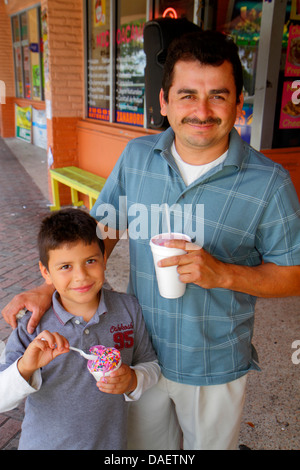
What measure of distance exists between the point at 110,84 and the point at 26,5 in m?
8.15

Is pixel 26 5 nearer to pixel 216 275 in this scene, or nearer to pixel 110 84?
pixel 110 84

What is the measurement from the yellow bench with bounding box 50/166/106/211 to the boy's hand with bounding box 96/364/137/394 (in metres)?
4.24

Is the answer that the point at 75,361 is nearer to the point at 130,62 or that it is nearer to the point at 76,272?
the point at 76,272

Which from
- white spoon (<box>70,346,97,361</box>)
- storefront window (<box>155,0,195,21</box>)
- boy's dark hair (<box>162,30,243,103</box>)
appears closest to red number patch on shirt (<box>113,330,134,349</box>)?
white spoon (<box>70,346,97,361</box>)

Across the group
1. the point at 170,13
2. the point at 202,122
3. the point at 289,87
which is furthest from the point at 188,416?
the point at 170,13

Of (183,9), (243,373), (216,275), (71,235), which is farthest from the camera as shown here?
(183,9)

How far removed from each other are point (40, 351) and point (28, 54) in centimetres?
1415

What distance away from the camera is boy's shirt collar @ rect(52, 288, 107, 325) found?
158 cm

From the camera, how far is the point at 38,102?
1302cm

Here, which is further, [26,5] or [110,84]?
[26,5]

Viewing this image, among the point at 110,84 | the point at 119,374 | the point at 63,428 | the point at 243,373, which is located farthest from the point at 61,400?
the point at 110,84

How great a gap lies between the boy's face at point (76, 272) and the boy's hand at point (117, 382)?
0.29 m

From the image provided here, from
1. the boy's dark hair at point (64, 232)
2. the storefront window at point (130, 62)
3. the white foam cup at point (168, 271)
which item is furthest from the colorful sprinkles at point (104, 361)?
the storefront window at point (130, 62)

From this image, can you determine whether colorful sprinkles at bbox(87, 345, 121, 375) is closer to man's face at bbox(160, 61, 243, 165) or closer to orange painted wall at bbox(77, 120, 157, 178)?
man's face at bbox(160, 61, 243, 165)
